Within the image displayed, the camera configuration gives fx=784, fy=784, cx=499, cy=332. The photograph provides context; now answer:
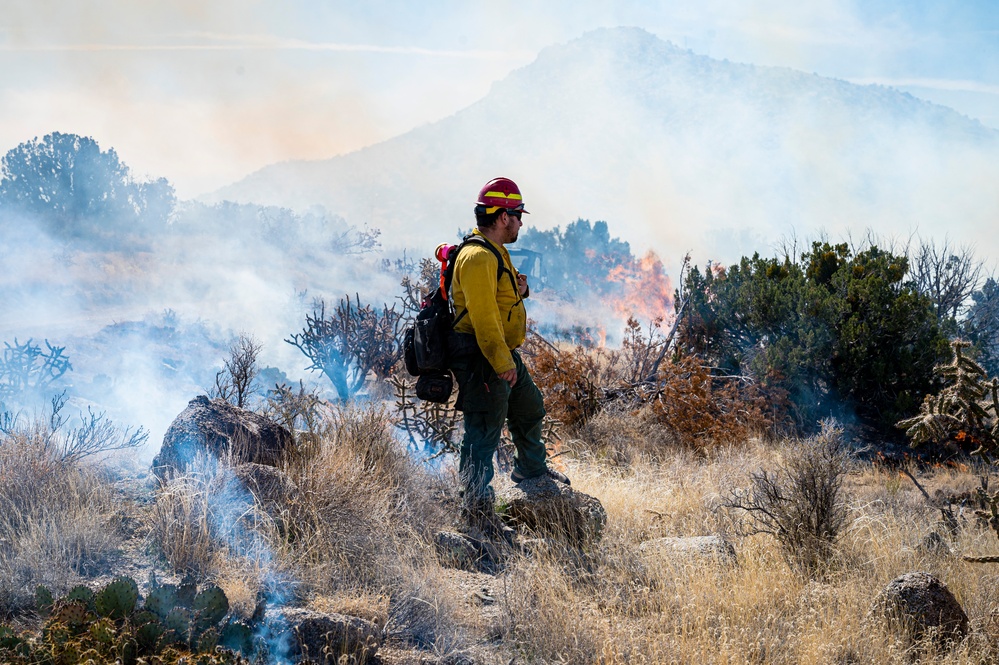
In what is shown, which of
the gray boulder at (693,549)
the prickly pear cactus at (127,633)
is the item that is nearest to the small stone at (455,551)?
the gray boulder at (693,549)

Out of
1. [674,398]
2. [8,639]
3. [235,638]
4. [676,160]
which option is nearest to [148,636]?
[235,638]

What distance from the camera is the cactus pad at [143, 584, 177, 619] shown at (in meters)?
3.29

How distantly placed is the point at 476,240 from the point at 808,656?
9.29 feet

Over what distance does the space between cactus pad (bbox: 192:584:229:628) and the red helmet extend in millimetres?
2652

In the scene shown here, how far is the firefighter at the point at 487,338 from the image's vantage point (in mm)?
4656

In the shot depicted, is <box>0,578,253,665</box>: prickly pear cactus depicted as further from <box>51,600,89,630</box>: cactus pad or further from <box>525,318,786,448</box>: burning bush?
<box>525,318,786,448</box>: burning bush

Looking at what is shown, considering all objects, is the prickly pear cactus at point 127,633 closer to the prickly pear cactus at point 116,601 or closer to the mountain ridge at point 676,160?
the prickly pear cactus at point 116,601

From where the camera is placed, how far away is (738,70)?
11925 cm

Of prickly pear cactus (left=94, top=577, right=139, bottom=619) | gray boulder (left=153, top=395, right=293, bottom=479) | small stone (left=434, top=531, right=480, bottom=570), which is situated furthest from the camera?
gray boulder (left=153, top=395, right=293, bottom=479)

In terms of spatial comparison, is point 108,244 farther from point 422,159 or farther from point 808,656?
point 422,159

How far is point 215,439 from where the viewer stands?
4.68 meters

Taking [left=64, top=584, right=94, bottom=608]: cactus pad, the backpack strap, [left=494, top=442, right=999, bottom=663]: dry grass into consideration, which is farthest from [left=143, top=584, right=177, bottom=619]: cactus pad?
the backpack strap

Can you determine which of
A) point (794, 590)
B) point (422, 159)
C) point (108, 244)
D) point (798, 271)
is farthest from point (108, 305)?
point (422, 159)

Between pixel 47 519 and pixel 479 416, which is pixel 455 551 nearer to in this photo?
pixel 479 416
